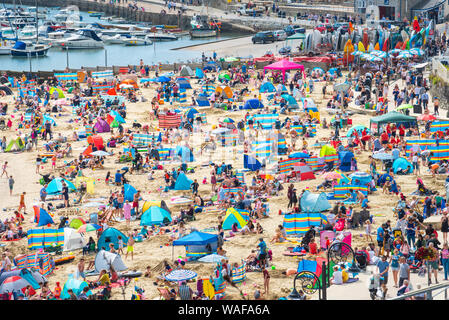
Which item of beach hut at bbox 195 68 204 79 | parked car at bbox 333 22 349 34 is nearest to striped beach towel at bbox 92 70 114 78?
beach hut at bbox 195 68 204 79

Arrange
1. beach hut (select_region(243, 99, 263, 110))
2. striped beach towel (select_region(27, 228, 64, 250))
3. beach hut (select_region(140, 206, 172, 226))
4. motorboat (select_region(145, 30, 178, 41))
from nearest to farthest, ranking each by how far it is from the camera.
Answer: striped beach towel (select_region(27, 228, 64, 250)) → beach hut (select_region(140, 206, 172, 226)) → beach hut (select_region(243, 99, 263, 110)) → motorboat (select_region(145, 30, 178, 41))

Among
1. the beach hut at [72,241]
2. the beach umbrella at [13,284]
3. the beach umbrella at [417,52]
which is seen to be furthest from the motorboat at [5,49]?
the beach umbrella at [13,284]

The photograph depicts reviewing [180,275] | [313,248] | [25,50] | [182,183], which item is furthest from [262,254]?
[25,50]

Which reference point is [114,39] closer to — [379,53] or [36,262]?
[379,53]

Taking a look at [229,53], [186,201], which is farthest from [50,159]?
[229,53]

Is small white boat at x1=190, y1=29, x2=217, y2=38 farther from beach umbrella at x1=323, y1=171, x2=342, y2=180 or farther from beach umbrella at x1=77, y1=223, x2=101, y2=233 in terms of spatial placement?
beach umbrella at x1=77, y1=223, x2=101, y2=233
